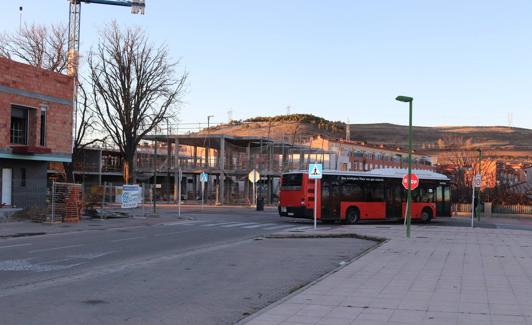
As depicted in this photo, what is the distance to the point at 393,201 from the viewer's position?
33125 millimetres

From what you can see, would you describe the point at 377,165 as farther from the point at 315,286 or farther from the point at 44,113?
the point at 315,286

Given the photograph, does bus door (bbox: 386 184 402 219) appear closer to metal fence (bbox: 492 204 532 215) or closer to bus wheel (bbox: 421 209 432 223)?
bus wheel (bbox: 421 209 432 223)

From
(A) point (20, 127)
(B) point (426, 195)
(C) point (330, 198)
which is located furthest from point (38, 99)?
(B) point (426, 195)

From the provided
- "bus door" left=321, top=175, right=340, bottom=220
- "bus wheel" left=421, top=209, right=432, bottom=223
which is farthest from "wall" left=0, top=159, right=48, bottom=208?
"bus wheel" left=421, top=209, right=432, bottom=223

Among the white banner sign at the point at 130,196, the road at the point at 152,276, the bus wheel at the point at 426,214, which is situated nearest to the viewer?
the road at the point at 152,276

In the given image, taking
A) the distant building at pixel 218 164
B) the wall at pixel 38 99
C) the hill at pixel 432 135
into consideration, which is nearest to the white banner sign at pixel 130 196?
the wall at pixel 38 99

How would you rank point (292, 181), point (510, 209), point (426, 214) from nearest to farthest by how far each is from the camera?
point (292, 181) < point (426, 214) < point (510, 209)

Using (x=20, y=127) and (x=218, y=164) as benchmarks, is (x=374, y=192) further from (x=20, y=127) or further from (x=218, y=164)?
(x=218, y=164)

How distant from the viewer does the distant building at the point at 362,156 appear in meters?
106

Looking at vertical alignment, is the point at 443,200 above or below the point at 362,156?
below

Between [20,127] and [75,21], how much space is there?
46.6 metres

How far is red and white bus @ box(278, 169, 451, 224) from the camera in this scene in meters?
31.1

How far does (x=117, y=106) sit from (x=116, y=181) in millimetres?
34216

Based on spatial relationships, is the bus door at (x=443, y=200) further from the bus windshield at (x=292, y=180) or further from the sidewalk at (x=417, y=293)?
the sidewalk at (x=417, y=293)
